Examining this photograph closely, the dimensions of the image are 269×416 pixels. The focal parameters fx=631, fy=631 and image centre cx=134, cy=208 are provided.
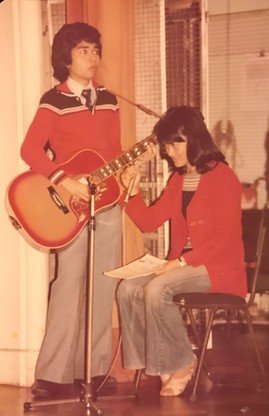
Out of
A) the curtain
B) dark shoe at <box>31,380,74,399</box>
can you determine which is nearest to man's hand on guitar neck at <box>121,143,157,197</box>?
the curtain

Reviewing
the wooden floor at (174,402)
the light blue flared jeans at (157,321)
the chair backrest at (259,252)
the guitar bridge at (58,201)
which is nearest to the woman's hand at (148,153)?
the guitar bridge at (58,201)

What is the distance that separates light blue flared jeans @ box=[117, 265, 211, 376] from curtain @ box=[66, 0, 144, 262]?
1.16ft

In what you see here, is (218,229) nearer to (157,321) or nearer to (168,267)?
(168,267)

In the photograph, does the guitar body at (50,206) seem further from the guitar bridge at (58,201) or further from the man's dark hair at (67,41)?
the man's dark hair at (67,41)

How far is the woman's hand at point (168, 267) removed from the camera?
2.91m

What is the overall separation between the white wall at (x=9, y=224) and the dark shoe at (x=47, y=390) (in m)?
0.18

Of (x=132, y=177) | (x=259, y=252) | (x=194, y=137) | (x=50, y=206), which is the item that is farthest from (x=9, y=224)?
(x=259, y=252)

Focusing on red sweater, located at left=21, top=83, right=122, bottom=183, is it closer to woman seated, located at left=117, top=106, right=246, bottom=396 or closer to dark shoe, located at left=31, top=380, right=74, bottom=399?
woman seated, located at left=117, top=106, right=246, bottom=396

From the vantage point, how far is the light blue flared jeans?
2.82 m

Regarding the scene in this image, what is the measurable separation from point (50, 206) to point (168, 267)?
0.61m

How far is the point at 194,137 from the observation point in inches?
117

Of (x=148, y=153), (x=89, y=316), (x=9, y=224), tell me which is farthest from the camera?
(x=9, y=224)

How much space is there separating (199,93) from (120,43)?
0.60m

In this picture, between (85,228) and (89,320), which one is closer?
(89,320)
